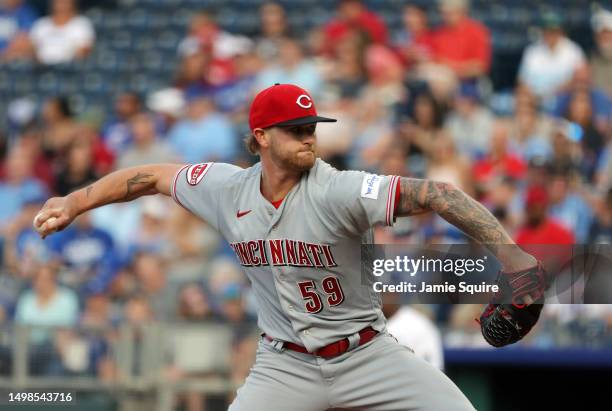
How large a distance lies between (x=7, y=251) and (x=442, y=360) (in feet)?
16.0

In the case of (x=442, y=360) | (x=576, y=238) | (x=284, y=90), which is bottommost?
(x=442, y=360)

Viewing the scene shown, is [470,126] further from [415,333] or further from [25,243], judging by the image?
[25,243]

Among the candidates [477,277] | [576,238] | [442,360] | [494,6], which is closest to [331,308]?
[477,277]

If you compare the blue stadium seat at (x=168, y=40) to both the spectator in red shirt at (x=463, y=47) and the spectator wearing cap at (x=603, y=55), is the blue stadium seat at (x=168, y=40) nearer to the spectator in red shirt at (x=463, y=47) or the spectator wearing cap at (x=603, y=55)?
the spectator in red shirt at (x=463, y=47)

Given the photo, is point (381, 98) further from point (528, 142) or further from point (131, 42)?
point (131, 42)

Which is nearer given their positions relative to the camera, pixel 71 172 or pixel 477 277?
pixel 477 277

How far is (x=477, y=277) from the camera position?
4582 mm

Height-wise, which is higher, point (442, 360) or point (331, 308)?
point (331, 308)

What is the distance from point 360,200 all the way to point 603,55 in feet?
21.0

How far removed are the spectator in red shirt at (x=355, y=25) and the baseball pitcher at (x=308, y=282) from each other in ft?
20.3

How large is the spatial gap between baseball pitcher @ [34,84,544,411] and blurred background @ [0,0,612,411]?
917 mm

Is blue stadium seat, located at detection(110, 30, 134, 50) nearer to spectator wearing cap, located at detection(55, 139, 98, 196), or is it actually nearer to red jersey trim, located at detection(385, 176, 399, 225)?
spectator wearing cap, located at detection(55, 139, 98, 196)

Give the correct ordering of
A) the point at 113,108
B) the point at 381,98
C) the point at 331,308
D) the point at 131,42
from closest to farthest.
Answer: the point at 331,308
the point at 381,98
the point at 113,108
the point at 131,42

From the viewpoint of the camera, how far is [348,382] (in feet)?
14.9
